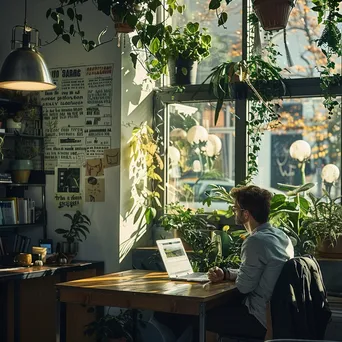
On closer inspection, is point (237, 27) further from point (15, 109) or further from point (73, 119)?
point (15, 109)

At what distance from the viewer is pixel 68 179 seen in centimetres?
562

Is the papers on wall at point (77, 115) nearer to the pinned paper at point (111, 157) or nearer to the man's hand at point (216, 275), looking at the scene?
the pinned paper at point (111, 157)

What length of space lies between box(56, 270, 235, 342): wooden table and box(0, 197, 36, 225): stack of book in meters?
1.09

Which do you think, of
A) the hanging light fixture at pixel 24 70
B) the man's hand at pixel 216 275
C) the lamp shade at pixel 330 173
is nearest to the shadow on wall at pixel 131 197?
the hanging light fixture at pixel 24 70

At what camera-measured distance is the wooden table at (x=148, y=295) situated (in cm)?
396

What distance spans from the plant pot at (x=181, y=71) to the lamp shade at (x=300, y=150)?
950 millimetres

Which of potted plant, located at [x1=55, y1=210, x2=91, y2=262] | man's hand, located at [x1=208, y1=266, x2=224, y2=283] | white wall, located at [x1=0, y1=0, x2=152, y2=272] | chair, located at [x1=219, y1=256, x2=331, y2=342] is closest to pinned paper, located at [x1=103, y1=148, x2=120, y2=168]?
white wall, located at [x1=0, y1=0, x2=152, y2=272]

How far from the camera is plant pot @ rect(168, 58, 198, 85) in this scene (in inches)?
220

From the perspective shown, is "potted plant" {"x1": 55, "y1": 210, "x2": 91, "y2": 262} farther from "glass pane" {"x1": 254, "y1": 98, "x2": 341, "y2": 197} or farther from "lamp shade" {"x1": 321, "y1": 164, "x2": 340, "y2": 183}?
"lamp shade" {"x1": 321, "y1": 164, "x2": 340, "y2": 183}

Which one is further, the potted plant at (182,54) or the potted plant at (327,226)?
the potted plant at (182,54)

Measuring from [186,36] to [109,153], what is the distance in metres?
1.05

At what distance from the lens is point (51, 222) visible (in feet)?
18.6

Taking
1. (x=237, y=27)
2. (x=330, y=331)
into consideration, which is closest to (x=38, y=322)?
(x=330, y=331)

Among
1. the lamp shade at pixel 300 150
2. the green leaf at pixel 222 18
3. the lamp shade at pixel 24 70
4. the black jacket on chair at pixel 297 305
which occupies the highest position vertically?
the green leaf at pixel 222 18
